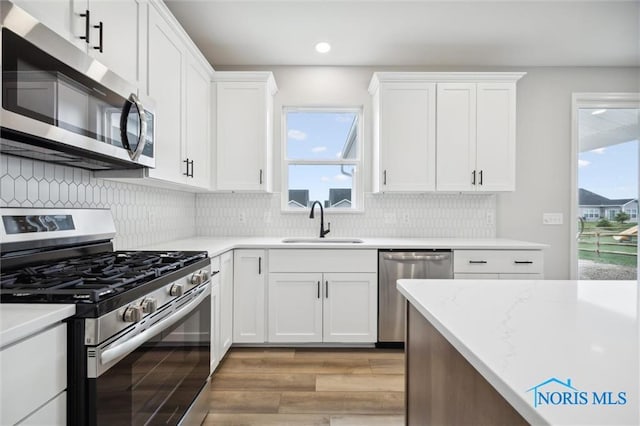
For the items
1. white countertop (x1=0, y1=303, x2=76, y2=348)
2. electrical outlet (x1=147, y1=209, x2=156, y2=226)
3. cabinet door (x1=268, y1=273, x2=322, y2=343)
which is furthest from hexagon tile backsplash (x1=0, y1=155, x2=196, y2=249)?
cabinet door (x1=268, y1=273, x2=322, y2=343)

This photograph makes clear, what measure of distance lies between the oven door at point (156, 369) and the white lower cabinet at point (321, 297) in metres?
0.93

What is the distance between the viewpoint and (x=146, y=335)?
4.15 feet

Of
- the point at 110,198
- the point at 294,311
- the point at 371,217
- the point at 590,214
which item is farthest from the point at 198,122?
the point at 590,214

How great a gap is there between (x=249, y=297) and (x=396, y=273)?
4.07 ft

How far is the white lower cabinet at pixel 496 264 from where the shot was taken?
9.46ft

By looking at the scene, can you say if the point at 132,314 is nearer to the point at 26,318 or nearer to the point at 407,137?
the point at 26,318

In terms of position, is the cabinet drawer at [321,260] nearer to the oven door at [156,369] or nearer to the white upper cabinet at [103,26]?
the oven door at [156,369]

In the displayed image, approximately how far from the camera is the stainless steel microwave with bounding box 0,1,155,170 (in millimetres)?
1043

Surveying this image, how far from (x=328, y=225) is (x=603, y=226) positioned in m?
2.94

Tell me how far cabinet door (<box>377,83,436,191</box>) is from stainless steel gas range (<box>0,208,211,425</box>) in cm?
191

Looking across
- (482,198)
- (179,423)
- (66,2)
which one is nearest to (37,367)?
(179,423)

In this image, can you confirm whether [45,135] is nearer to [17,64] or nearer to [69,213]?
[17,64]

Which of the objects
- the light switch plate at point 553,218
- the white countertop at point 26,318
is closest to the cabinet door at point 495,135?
the light switch plate at point 553,218

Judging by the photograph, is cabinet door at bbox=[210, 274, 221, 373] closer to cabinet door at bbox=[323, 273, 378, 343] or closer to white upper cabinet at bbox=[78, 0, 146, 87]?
cabinet door at bbox=[323, 273, 378, 343]
